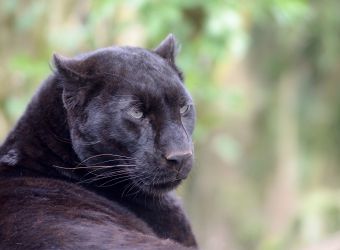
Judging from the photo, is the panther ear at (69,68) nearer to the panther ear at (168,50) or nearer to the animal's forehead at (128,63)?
the animal's forehead at (128,63)

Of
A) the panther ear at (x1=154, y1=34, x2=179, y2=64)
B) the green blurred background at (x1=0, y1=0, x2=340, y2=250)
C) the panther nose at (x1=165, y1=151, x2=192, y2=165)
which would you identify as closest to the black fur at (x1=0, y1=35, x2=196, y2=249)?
the panther nose at (x1=165, y1=151, x2=192, y2=165)

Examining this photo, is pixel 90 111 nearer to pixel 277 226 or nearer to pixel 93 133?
pixel 93 133

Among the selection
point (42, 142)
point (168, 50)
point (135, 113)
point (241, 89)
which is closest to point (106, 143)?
point (135, 113)

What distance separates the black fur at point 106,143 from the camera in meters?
3.19

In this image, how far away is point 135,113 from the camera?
126 inches

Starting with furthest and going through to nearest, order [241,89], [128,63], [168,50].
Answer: [241,89], [168,50], [128,63]

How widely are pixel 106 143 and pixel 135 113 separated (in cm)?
18

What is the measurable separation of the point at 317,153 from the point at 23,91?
12.3 feet

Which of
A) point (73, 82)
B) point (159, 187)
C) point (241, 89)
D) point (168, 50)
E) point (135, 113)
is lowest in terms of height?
point (159, 187)

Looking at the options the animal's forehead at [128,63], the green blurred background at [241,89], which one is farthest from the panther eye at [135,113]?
the green blurred background at [241,89]

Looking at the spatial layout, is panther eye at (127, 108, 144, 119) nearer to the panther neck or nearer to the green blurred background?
the panther neck

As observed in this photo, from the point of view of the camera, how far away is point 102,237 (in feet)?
9.35

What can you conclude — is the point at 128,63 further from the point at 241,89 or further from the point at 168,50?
the point at 241,89

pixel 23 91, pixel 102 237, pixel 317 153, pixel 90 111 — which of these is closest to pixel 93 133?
pixel 90 111
